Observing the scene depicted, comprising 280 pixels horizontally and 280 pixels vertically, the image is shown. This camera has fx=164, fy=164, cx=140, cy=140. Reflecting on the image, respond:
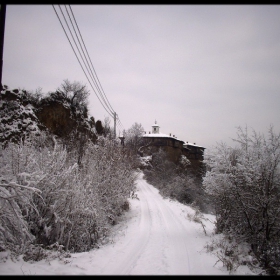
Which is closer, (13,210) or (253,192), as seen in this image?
(13,210)

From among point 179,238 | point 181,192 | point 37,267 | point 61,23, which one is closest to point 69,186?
point 37,267

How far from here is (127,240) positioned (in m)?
5.95

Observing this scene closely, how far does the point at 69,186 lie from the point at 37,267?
256 cm

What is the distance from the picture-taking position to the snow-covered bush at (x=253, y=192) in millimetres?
4438

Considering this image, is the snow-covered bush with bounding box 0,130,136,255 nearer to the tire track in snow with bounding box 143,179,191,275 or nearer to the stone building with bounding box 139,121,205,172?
the tire track in snow with bounding box 143,179,191,275

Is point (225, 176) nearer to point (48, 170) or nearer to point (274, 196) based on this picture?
point (274, 196)

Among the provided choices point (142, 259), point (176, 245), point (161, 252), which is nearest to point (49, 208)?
point (142, 259)

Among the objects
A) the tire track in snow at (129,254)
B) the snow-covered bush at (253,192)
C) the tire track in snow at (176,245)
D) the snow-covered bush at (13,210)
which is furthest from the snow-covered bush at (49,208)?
the snow-covered bush at (253,192)

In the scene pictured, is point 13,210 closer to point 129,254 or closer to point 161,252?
point 129,254

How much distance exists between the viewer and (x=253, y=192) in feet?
16.4

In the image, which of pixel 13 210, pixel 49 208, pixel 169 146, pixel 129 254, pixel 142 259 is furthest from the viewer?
pixel 169 146

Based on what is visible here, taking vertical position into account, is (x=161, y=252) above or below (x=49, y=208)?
below

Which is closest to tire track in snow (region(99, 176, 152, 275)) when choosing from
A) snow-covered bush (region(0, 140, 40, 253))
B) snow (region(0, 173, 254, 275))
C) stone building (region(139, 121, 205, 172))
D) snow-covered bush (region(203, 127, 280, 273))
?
snow (region(0, 173, 254, 275))

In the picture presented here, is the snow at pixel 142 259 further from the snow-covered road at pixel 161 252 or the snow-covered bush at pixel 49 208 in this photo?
the snow-covered bush at pixel 49 208
